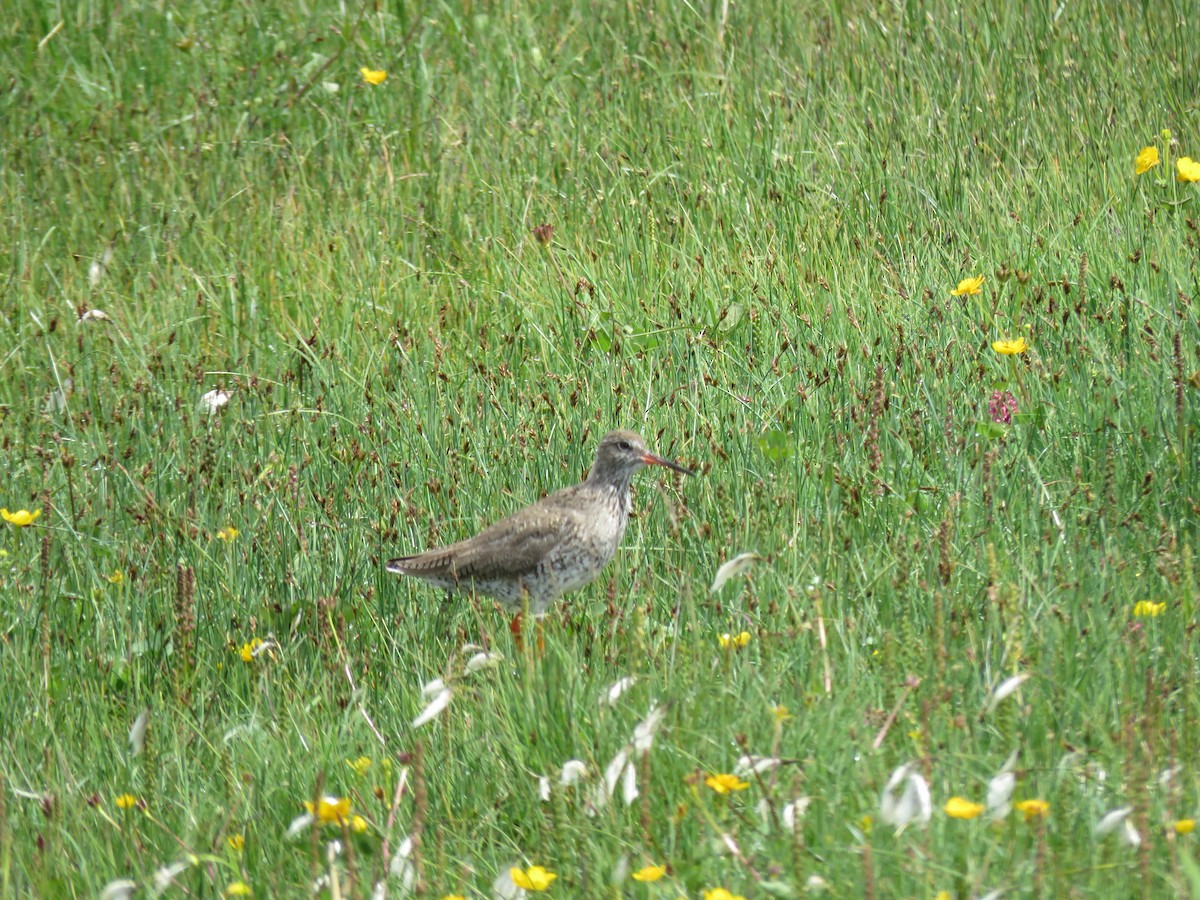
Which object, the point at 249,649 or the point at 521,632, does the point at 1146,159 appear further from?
the point at 249,649

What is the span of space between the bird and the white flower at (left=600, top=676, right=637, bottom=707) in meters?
1.22

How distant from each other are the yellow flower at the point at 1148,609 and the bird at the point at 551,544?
5.04 ft

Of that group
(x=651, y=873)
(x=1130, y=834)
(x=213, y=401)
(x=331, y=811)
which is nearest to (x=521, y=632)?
(x=331, y=811)

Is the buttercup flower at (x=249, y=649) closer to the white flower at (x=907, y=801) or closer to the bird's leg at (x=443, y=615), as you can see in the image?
the bird's leg at (x=443, y=615)

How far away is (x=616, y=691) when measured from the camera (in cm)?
322

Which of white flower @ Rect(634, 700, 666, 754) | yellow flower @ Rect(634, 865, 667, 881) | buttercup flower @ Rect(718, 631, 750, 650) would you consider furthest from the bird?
yellow flower @ Rect(634, 865, 667, 881)

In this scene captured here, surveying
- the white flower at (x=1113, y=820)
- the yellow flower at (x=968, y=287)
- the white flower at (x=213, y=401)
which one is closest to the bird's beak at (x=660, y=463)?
the yellow flower at (x=968, y=287)

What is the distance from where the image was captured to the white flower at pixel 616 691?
321 cm

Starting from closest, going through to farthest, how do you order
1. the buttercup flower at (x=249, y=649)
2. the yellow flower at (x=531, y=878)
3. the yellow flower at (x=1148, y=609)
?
the yellow flower at (x=531, y=878)
the yellow flower at (x=1148, y=609)
the buttercup flower at (x=249, y=649)

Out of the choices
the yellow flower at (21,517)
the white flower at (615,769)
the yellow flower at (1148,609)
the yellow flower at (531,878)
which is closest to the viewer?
the yellow flower at (531,878)

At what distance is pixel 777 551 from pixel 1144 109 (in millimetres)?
3657

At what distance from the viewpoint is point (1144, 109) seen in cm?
689

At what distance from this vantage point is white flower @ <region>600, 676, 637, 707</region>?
3.21 m

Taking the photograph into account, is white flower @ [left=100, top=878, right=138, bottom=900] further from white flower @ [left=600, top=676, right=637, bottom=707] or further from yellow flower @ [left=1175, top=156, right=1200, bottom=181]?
yellow flower @ [left=1175, top=156, right=1200, bottom=181]
